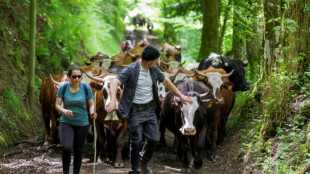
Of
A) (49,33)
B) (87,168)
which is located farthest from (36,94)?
(87,168)

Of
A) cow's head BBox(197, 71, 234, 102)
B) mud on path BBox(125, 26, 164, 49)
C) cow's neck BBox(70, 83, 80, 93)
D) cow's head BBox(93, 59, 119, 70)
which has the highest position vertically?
mud on path BBox(125, 26, 164, 49)

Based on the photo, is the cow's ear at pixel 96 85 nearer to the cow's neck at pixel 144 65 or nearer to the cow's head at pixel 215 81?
the cow's neck at pixel 144 65

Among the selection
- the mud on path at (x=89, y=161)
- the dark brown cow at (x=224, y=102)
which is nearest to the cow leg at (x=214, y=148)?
the mud on path at (x=89, y=161)

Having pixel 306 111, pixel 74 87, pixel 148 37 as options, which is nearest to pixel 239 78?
pixel 306 111

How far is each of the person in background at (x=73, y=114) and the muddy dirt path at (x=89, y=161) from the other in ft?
5.34

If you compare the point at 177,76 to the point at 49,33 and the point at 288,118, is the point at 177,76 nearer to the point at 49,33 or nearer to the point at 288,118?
the point at 288,118

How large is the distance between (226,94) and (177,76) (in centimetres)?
164

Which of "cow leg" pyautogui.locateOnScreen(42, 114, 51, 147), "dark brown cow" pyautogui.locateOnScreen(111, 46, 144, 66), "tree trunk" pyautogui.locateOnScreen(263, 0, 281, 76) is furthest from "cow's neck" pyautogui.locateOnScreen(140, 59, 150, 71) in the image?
"dark brown cow" pyautogui.locateOnScreen(111, 46, 144, 66)

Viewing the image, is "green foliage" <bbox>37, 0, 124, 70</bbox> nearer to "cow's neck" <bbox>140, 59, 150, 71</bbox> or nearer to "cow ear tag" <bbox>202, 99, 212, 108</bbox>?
"cow ear tag" <bbox>202, 99, 212, 108</bbox>

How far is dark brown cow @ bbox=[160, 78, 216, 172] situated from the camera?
27.1ft

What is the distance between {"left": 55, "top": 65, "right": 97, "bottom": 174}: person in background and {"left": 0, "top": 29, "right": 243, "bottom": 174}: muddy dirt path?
1628 mm

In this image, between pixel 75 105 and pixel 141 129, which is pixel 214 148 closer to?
pixel 141 129

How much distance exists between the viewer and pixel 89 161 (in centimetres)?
955

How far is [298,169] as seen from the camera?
238 inches
